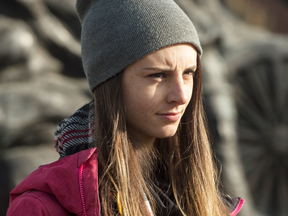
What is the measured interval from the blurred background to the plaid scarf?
107 centimetres

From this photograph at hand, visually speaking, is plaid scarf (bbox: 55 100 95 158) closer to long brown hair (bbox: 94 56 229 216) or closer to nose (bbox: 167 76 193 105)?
long brown hair (bbox: 94 56 229 216)

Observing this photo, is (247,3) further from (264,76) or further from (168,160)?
(168,160)

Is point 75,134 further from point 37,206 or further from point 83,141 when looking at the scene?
point 37,206

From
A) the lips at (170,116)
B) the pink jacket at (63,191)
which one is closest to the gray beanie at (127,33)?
the lips at (170,116)

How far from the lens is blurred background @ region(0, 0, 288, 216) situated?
3080mm

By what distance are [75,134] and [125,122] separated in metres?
0.22

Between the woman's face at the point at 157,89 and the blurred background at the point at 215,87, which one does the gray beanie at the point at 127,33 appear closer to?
the woman's face at the point at 157,89

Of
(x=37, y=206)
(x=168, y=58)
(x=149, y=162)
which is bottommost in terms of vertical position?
(x=37, y=206)

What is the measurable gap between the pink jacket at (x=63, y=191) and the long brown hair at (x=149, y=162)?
8cm

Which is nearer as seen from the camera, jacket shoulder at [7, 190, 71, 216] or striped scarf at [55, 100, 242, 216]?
jacket shoulder at [7, 190, 71, 216]

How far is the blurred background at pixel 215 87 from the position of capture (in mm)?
3080

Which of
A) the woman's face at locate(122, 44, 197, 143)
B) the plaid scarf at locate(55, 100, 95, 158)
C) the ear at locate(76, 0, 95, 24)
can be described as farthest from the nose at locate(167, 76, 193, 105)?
the ear at locate(76, 0, 95, 24)

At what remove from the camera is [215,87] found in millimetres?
4227

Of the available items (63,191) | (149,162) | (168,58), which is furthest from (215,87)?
(63,191)
